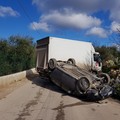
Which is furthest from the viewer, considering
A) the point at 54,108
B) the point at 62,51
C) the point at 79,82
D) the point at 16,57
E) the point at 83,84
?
the point at 16,57

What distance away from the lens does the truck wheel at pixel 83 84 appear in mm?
13780

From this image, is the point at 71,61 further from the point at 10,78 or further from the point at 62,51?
the point at 10,78

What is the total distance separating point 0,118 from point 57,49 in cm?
Result: 1216

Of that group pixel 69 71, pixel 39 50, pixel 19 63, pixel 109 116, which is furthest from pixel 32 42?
pixel 109 116

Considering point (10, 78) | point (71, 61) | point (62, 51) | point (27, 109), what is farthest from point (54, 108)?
point (62, 51)

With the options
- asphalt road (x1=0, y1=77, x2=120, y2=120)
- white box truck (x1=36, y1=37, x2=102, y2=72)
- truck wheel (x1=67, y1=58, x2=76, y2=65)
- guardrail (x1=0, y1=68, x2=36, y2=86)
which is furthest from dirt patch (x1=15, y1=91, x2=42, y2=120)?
white box truck (x1=36, y1=37, x2=102, y2=72)

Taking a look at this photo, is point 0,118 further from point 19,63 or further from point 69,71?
point 19,63

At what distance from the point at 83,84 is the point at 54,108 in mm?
3304

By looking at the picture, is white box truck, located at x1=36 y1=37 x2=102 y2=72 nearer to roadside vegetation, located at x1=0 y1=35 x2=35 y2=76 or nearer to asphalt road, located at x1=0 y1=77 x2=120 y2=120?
roadside vegetation, located at x1=0 y1=35 x2=35 y2=76

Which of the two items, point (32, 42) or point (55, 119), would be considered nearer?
point (55, 119)

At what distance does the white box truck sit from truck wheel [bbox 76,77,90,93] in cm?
612

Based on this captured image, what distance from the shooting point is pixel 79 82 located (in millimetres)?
14000

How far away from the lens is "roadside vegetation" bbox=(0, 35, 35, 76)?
20516mm

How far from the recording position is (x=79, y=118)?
9289 mm
